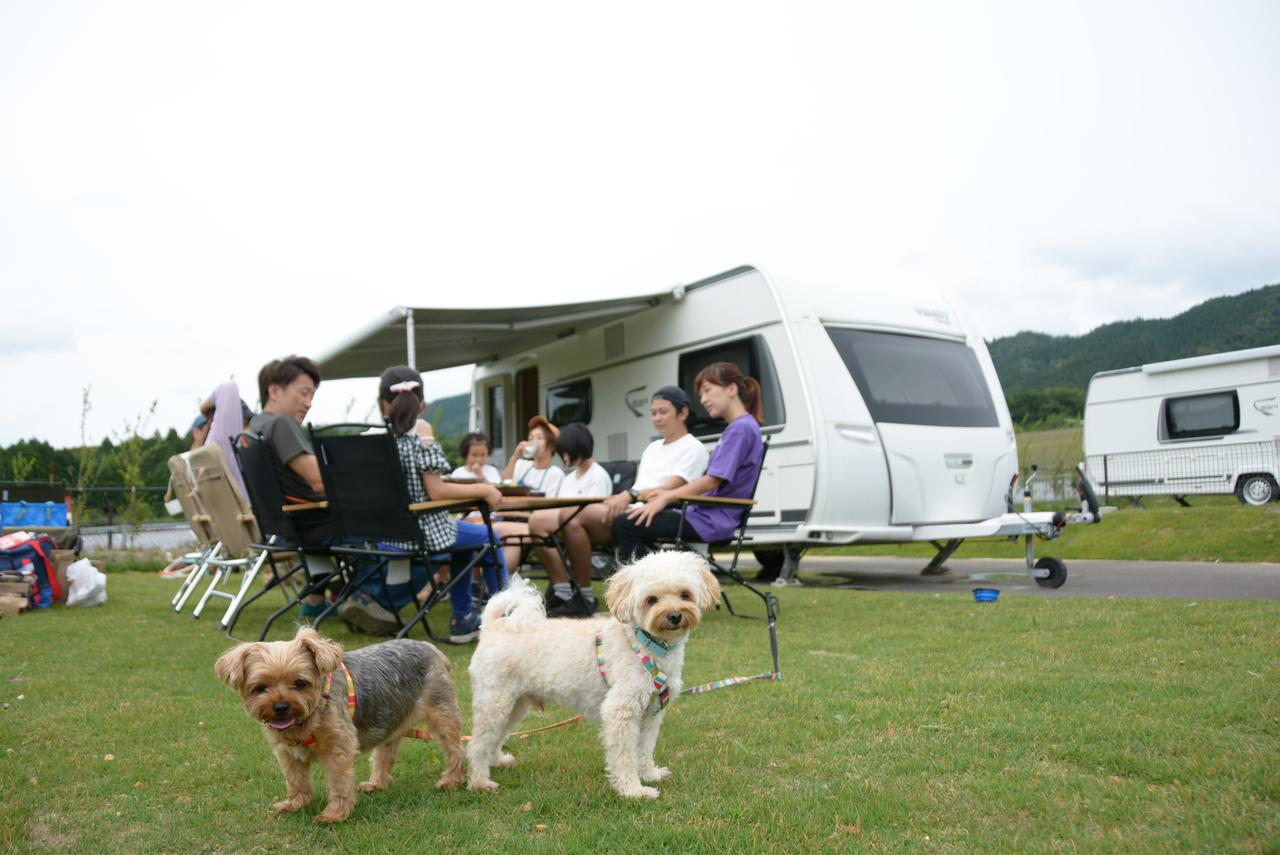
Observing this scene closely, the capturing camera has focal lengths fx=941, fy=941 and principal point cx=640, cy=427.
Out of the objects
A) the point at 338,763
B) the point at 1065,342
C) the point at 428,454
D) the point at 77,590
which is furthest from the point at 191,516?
the point at 1065,342

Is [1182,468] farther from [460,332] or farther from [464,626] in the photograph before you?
[464,626]

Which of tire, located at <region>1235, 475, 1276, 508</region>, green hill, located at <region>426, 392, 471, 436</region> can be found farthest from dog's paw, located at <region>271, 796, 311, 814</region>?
tire, located at <region>1235, 475, 1276, 508</region>

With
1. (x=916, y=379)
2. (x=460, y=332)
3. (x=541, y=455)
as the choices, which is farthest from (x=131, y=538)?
(x=916, y=379)

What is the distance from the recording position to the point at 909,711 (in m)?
3.43

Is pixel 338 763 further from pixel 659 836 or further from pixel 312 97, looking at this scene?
pixel 312 97

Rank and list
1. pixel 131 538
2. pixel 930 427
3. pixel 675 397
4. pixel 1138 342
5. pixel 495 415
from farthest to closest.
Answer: pixel 1138 342 → pixel 131 538 → pixel 495 415 → pixel 930 427 → pixel 675 397

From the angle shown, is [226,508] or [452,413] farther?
[452,413]

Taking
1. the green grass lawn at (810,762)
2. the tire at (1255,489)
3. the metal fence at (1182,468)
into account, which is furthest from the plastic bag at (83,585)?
the tire at (1255,489)

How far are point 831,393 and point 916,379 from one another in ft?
3.67

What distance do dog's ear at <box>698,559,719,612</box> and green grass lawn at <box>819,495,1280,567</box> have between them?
28.7ft

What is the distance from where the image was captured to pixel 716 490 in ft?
18.3

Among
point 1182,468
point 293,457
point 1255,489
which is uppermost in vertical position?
point 293,457

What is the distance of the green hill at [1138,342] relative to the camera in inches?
714

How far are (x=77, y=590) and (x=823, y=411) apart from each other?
611cm
